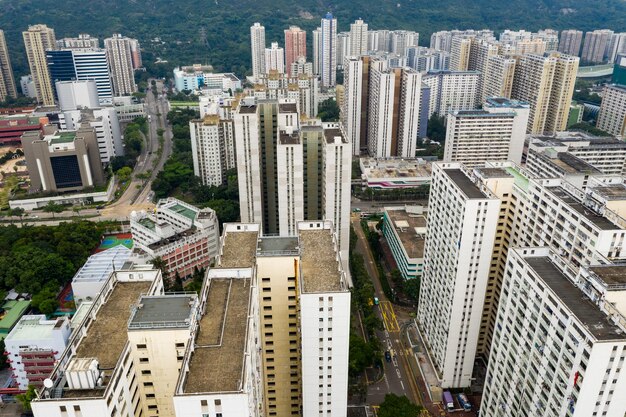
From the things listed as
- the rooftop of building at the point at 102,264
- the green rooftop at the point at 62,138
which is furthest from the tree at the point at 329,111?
the rooftop of building at the point at 102,264

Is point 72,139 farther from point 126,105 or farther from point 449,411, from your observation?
point 449,411

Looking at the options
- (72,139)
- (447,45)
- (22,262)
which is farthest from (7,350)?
(447,45)

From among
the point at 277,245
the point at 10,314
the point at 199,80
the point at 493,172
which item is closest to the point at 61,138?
the point at 10,314

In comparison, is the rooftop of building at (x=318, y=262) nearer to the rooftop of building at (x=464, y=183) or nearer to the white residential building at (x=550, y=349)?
the white residential building at (x=550, y=349)

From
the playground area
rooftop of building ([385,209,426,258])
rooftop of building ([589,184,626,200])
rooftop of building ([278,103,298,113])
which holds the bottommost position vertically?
the playground area

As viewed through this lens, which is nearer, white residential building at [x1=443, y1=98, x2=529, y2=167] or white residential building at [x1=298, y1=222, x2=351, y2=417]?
white residential building at [x1=298, y1=222, x2=351, y2=417]

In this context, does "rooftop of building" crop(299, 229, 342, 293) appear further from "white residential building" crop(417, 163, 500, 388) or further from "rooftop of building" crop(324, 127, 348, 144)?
"rooftop of building" crop(324, 127, 348, 144)

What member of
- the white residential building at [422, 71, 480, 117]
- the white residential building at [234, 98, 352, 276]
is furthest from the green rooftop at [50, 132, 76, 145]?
the white residential building at [422, 71, 480, 117]
